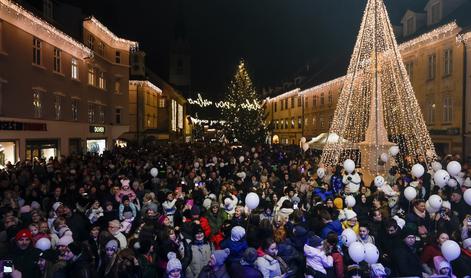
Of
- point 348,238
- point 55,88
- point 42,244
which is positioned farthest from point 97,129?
point 348,238

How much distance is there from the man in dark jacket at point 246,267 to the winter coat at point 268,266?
129 millimetres

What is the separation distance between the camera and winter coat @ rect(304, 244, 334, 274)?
568cm

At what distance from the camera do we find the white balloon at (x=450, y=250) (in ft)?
18.5

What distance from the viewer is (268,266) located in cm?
564

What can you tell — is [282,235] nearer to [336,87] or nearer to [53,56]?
[53,56]

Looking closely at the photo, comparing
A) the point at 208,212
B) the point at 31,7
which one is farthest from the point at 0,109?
the point at 208,212

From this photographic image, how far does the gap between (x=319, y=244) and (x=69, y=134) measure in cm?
2443

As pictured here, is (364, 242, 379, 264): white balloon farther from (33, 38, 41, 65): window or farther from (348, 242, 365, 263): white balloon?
(33, 38, 41, 65): window

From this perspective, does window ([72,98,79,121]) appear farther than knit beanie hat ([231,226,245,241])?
Yes

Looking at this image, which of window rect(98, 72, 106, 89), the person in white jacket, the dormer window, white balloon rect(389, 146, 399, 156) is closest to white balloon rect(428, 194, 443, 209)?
the person in white jacket

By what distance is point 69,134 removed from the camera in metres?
27.2

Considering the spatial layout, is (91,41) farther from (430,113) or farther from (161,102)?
(430,113)

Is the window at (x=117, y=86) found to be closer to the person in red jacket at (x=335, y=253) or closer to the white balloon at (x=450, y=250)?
the person in red jacket at (x=335, y=253)

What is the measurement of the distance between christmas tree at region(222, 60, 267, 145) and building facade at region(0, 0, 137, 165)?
11.0 metres
